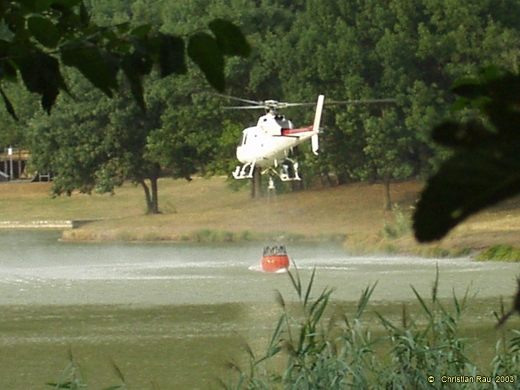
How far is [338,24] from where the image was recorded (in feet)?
121

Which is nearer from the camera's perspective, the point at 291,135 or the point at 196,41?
the point at 196,41

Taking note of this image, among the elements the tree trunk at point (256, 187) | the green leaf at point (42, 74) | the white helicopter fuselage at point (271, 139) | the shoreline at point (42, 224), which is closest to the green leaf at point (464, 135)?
the green leaf at point (42, 74)

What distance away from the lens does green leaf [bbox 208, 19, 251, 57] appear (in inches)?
69.9

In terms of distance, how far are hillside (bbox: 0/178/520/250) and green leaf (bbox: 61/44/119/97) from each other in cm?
2565

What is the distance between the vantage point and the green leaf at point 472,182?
2.18 feet

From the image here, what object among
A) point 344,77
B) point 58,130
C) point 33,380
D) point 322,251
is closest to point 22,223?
point 58,130

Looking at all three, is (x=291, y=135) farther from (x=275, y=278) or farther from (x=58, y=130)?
(x=58, y=130)

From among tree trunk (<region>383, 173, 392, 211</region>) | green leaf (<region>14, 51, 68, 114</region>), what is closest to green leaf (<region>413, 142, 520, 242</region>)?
green leaf (<region>14, 51, 68, 114</region>)

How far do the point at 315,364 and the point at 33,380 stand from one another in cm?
510

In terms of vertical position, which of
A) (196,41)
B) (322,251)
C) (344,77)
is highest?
(344,77)

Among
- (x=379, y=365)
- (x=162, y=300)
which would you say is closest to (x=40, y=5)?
(x=379, y=365)

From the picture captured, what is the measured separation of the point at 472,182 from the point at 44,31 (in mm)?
1371

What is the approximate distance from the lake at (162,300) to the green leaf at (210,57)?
4.52 meters

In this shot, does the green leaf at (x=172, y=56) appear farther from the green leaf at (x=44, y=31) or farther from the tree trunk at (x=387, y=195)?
the tree trunk at (x=387, y=195)
